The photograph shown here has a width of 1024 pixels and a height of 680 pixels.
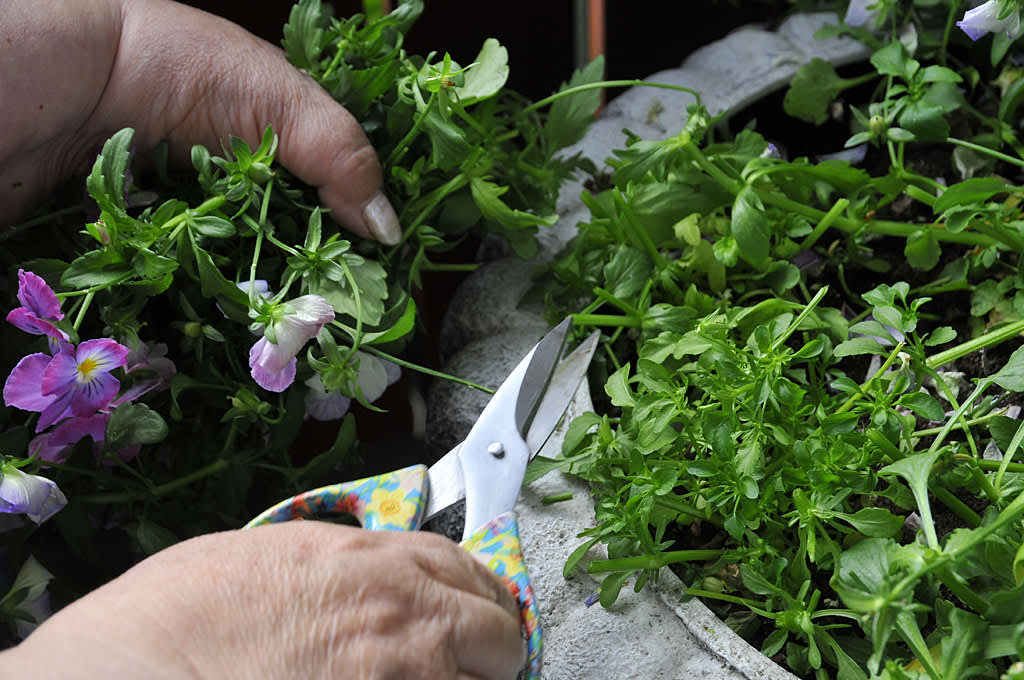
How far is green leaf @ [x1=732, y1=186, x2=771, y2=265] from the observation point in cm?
63

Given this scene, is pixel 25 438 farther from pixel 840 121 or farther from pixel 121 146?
pixel 840 121

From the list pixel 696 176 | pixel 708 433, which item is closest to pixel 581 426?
pixel 708 433

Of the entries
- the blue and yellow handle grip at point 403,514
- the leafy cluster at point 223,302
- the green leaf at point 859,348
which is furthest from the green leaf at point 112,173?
the green leaf at point 859,348

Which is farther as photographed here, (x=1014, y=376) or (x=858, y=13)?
(x=858, y=13)

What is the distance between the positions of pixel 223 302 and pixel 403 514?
192mm

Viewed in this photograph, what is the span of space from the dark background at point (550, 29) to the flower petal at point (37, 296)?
0.62 m

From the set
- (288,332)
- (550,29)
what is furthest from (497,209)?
(550,29)

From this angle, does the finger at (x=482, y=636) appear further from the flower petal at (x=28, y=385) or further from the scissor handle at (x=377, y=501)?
the flower petal at (x=28, y=385)

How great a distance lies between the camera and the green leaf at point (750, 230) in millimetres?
633

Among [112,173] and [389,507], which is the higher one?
[112,173]

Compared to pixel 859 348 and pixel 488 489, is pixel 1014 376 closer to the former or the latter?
pixel 859 348

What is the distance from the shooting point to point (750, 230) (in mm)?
632

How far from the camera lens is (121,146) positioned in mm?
596

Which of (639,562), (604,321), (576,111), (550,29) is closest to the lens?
(639,562)
